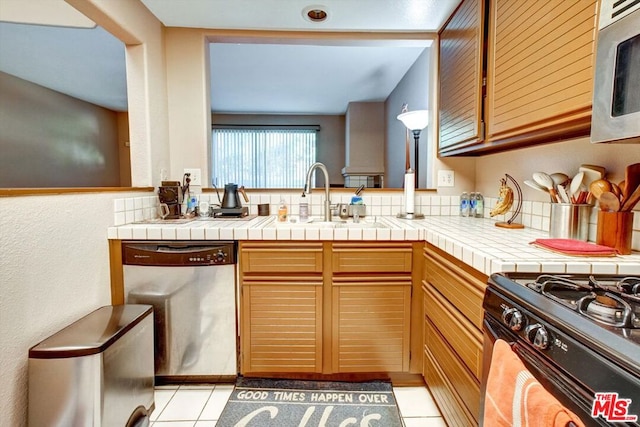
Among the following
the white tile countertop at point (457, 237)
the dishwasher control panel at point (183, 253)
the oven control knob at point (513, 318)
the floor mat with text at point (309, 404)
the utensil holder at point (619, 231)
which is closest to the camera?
the oven control knob at point (513, 318)

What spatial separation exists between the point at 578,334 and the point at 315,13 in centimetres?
194

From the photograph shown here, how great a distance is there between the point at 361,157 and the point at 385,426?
3545mm

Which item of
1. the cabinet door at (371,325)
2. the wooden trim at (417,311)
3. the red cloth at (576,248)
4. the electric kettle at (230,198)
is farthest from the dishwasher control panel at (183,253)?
the red cloth at (576,248)

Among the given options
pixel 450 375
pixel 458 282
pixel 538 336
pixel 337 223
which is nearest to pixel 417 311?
pixel 450 375

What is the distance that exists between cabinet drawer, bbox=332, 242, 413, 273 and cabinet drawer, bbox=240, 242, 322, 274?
106mm

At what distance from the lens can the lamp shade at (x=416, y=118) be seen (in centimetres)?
199

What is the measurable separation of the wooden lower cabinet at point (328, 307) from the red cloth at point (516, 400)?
82 centimetres

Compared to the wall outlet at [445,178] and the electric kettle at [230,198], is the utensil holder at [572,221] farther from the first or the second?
the electric kettle at [230,198]

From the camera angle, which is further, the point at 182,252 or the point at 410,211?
the point at 410,211

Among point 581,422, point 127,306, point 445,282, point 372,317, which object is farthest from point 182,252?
point 581,422

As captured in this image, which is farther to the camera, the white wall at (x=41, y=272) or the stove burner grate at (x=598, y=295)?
the white wall at (x=41, y=272)

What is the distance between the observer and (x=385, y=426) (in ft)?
4.46

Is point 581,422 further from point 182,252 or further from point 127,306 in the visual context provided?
point 127,306

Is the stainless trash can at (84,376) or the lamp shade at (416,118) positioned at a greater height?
the lamp shade at (416,118)
